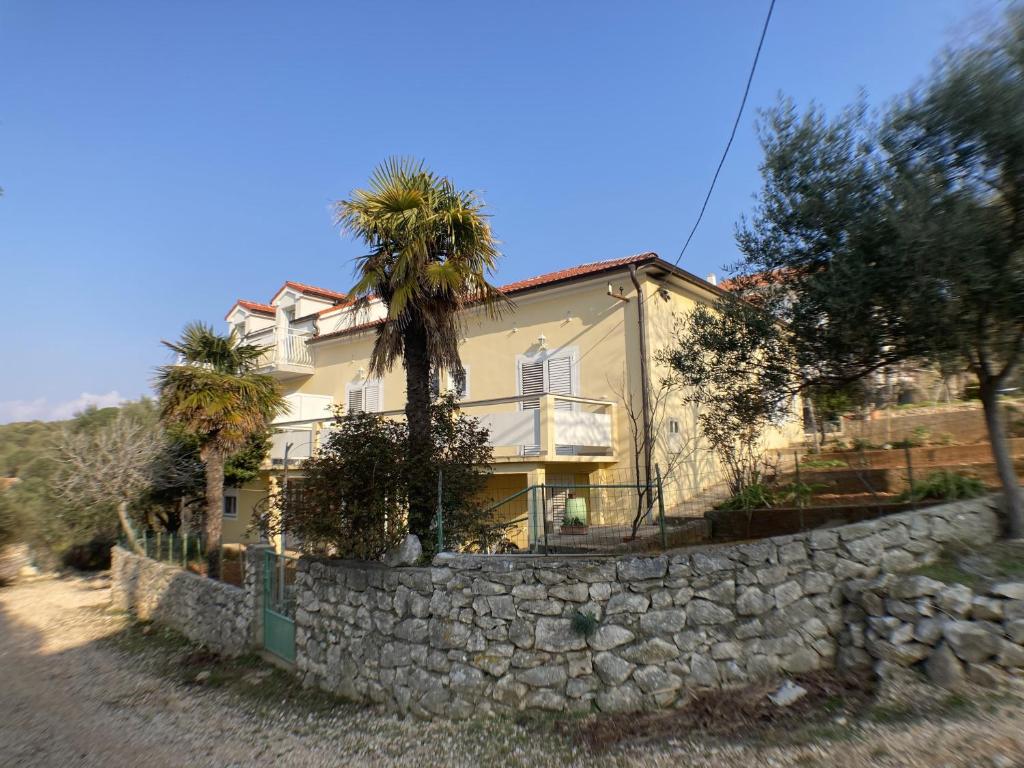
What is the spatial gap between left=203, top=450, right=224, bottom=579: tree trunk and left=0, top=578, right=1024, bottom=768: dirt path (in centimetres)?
273

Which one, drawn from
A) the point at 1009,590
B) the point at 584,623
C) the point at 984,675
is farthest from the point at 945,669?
the point at 584,623

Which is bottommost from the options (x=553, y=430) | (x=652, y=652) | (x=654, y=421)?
(x=652, y=652)

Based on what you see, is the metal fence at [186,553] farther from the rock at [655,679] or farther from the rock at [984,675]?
the rock at [984,675]

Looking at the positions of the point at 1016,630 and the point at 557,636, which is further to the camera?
the point at 557,636

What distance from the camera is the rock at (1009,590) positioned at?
6159 millimetres

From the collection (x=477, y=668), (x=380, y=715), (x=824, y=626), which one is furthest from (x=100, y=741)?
(x=824, y=626)

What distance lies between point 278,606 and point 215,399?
6143 mm

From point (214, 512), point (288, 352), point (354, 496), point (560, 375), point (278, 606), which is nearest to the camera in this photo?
point (354, 496)

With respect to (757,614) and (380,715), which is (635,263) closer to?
(757,614)

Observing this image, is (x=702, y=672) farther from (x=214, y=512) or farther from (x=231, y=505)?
(x=231, y=505)

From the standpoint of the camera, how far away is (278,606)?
1089cm

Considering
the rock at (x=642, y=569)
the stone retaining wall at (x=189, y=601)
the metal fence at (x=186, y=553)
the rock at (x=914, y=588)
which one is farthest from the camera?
the metal fence at (x=186, y=553)

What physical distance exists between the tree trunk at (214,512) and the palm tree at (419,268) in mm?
8521

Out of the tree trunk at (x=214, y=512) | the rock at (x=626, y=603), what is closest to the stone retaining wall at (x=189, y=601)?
the tree trunk at (x=214, y=512)
